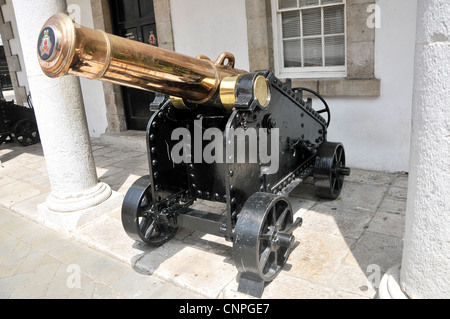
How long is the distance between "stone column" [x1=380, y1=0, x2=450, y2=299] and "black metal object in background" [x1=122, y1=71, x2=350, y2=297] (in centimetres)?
86

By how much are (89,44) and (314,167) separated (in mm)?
2484

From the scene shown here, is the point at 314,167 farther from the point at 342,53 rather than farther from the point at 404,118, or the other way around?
the point at 342,53

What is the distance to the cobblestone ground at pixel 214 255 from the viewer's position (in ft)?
8.23

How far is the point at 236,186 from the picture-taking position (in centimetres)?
251

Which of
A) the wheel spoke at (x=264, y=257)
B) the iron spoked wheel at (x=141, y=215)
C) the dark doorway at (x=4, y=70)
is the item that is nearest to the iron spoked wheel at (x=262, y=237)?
the wheel spoke at (x=264, y=257)

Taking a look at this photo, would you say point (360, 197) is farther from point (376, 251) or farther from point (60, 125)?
point (60, 125)

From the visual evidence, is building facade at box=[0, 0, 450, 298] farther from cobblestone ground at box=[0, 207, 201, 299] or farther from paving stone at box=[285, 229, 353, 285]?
paving stone at box=[285, 229, 353, 285]

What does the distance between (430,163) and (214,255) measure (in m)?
1.77

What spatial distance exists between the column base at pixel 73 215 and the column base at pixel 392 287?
2.72 m

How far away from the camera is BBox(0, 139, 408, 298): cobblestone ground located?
2.51 m

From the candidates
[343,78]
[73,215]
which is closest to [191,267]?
[73,215]

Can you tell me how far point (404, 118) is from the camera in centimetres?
434

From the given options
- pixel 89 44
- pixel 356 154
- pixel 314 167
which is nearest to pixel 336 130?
pixel 356 154

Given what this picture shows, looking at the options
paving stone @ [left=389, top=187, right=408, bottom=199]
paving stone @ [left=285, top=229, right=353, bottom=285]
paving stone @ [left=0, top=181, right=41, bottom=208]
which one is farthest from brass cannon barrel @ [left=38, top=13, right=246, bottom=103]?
paving stone @ [left=0, top=181, right=41, bottom=208]
